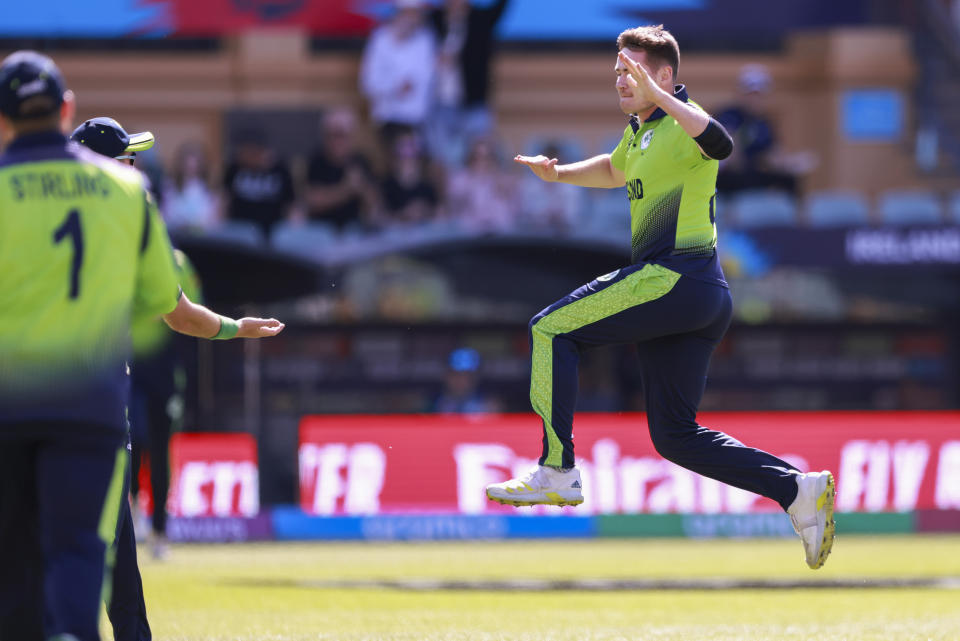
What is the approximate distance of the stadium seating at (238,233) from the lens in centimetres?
1700

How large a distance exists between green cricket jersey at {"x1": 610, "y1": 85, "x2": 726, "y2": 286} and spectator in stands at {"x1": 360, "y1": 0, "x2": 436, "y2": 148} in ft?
49.6

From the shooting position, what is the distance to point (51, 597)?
192 inches

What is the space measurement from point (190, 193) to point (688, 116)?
1372 cm

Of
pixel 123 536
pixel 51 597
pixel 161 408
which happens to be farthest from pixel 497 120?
pixel 51 597

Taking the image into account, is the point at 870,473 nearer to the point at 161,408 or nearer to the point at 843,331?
→ the point at 843,331

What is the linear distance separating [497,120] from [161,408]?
13.3 meters

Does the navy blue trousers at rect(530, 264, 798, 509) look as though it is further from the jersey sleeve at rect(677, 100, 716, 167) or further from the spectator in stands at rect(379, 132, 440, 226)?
the spectator in stands at rect(379, 132, 440, 226)

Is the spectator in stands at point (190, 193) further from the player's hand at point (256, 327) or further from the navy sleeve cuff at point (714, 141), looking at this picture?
the navy sleeve cuff at point (714, 141)

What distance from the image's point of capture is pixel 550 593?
34.9ft

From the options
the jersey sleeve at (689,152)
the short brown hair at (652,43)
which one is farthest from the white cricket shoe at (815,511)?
the short brown hair at (652,43)

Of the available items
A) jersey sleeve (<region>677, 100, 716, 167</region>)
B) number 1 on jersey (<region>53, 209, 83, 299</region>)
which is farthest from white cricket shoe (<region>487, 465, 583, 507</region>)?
number 1 on jersey (<region>53, 209, 83, 299</region>)

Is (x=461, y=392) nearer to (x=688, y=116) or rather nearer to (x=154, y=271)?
(x=688, y=116)

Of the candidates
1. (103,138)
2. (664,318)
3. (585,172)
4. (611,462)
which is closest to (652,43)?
(585,172)

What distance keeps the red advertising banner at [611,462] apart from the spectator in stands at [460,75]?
6296 mm
